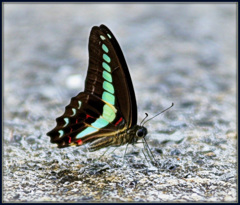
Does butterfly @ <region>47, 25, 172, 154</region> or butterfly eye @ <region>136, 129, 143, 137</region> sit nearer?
butterfly @ <region>47, 25, 172, 154</region>

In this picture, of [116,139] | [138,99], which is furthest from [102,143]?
[138,99]

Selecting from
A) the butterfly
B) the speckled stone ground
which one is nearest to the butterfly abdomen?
the butterfly

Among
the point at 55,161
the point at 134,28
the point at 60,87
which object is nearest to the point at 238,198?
the point at 55,161

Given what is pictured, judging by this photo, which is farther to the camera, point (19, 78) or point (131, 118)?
point (19, 78)

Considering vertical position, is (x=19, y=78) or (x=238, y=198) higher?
(x=19, y=78)

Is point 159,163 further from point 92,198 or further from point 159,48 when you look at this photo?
point 159,48

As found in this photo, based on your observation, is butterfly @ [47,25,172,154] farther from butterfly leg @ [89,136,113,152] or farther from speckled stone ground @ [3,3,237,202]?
speckled stone ground @ [3,3,237,202]

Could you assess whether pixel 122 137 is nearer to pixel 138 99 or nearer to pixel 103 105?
pixel 103 105
